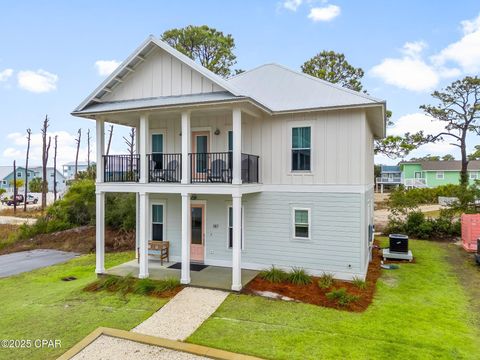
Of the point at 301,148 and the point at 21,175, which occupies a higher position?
the point at 21,175

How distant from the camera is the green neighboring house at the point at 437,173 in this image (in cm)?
5150

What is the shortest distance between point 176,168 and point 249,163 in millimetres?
2884

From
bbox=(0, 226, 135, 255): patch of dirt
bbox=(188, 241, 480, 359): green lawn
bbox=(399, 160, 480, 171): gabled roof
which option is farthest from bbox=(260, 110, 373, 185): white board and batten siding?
bbox=(399, 160, 480, 171): gabled roof

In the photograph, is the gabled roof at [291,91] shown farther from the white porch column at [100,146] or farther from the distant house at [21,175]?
the distant house at [21,175]

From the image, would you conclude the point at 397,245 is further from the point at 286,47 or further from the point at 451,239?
the point at 286,47

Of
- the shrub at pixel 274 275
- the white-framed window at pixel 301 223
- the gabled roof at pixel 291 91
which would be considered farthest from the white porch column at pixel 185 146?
the shrub at pixel 274 275

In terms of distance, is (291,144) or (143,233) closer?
(143,233)

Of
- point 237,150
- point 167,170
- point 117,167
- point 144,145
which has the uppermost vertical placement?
point 144,145

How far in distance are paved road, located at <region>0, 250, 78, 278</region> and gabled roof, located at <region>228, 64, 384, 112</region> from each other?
12323mm

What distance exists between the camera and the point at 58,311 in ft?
28.8

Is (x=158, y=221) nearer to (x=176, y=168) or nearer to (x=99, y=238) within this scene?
(x=99, y=238)

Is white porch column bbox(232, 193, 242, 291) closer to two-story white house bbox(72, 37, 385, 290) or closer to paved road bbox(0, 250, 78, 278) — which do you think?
two-story white house bbox(72, 37, 385, 290)

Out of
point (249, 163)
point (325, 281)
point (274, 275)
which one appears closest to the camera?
point (325, 281)

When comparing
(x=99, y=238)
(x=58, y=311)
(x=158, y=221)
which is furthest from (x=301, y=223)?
(x=58, y=311)
